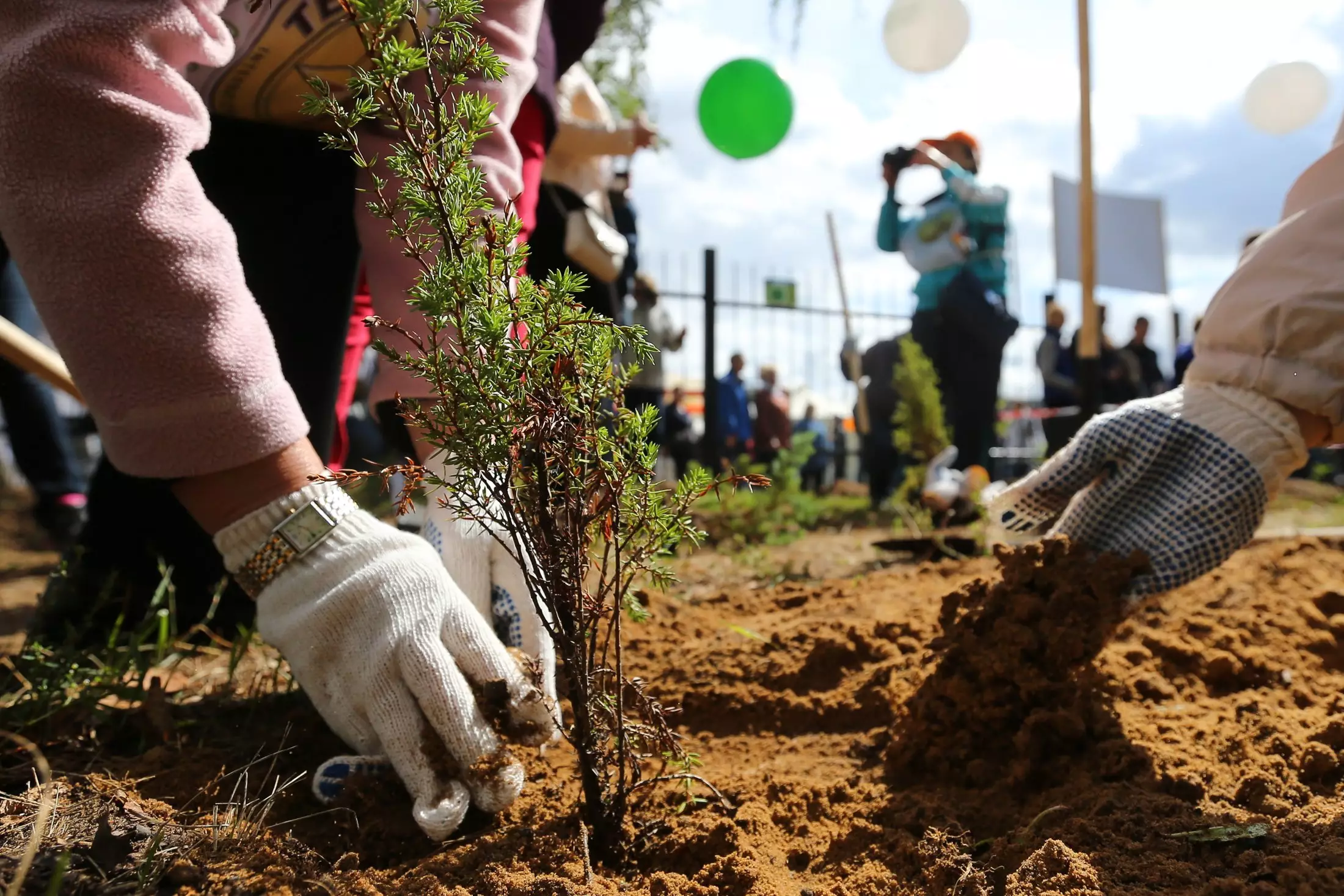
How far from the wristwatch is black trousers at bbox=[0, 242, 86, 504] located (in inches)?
129

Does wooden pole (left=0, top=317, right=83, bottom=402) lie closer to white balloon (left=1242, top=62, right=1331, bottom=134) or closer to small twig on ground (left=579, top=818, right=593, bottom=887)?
small twig on ground (left=579, top=818, right=593, bottom=887)

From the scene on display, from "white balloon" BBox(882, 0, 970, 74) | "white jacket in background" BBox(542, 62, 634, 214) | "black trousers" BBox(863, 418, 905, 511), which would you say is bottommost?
"black trousers" BBox(863, 418, 905, 511)

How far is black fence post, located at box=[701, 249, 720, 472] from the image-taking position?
793cm

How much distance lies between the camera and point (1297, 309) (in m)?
1.53

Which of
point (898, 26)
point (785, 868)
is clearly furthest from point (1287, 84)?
point (785, 868)

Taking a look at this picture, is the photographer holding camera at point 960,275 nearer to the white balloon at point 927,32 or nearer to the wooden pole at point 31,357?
the white balloon at point 927,32

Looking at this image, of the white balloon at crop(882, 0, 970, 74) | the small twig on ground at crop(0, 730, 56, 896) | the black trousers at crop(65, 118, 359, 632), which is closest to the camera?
the small twig on ground at crop(0, 730, 56, 896)

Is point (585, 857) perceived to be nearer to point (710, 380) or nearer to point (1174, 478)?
point (1174, 478)

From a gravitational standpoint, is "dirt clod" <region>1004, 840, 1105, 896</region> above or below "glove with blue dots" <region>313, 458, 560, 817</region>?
below

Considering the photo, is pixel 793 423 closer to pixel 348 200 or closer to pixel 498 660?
pixel 348 200

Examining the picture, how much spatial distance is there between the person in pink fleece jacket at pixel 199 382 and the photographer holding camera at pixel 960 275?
5246mm

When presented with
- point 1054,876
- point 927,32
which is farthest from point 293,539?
point 927,32

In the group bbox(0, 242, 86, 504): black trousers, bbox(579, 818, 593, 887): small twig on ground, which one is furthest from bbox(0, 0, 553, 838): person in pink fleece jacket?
bbox(0, 242, 86, 504): black trousers

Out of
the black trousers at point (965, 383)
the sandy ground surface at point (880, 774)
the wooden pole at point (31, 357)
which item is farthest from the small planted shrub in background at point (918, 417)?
the wooden pole at point (31, 357)
